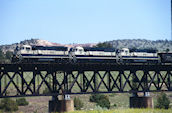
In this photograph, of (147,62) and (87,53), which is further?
(147,62)

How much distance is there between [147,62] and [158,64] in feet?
7.43

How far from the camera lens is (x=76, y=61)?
62.8m

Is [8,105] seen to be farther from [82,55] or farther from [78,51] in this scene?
[82,55]

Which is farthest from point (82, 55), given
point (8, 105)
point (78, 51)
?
point (8, 105)

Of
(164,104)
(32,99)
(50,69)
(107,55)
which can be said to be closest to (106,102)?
(164,104)

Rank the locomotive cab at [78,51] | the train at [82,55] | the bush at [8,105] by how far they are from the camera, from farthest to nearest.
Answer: the bush at [8,105] → the locomotive cab at [78,51] → the train at [82,55]

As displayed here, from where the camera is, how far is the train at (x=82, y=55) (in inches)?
2300

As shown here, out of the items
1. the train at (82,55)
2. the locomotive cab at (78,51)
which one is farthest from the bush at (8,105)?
the locomotive cab at (78,51)

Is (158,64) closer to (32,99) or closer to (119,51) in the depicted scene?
(119,51)

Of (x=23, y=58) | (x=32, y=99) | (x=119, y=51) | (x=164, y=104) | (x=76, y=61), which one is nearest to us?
(x=23, y=58)

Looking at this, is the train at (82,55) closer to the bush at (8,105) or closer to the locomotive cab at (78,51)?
the locomotive cab at (78,51)

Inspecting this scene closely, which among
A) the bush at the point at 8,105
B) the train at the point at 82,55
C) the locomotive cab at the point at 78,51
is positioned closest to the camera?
the train at the point at 82,55

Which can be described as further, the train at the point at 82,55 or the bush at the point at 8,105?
the bush at the point at 8,105

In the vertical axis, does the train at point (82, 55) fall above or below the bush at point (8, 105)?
above
